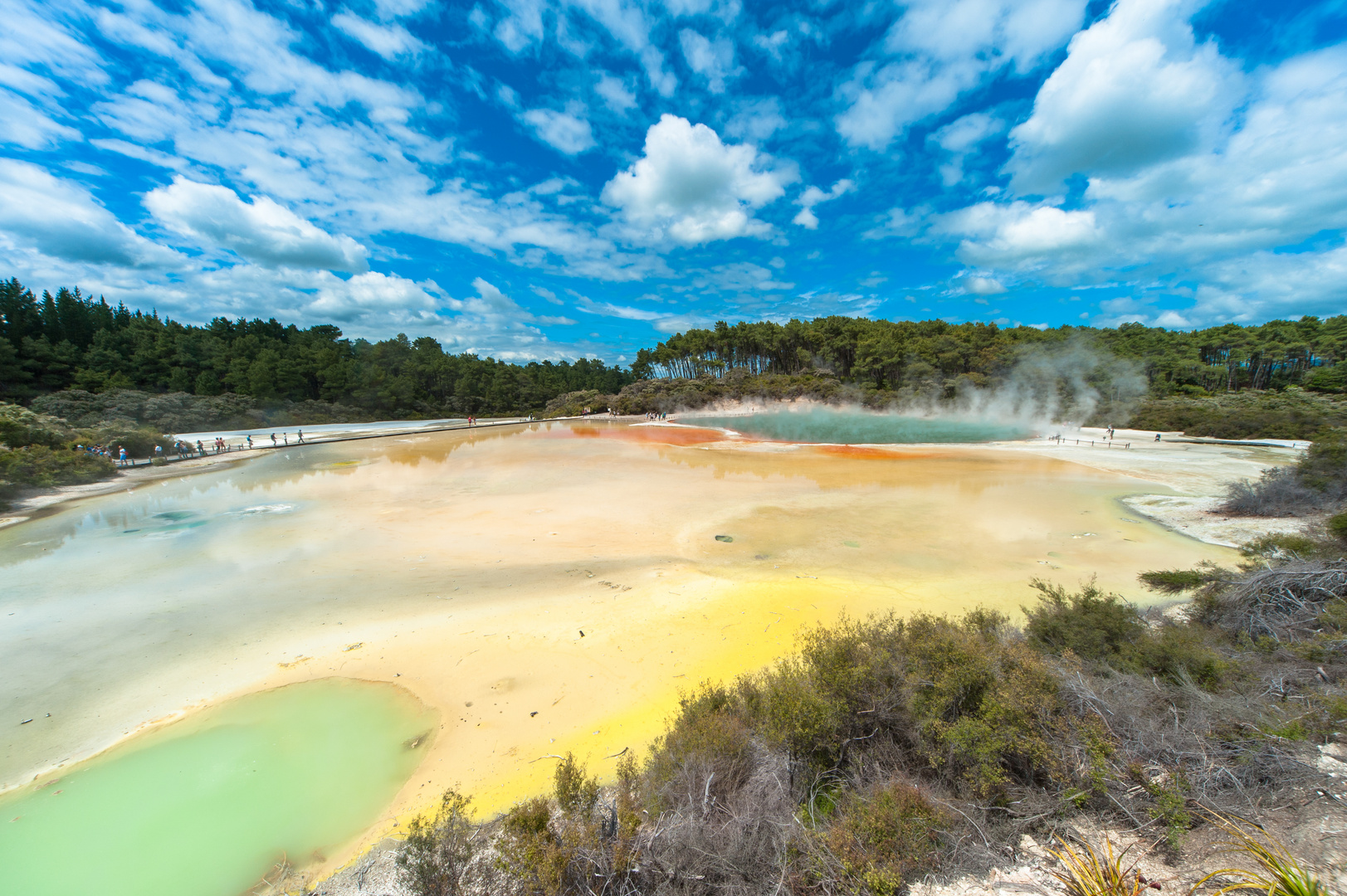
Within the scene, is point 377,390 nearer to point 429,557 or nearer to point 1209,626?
point 429,557

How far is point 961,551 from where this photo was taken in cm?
882

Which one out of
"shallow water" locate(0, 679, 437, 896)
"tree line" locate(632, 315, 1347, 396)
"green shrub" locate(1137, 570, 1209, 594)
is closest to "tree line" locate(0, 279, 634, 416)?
"tree line" locate(632, 315, 1347, 396)

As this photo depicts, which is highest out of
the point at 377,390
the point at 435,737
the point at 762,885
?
the point at 377,390

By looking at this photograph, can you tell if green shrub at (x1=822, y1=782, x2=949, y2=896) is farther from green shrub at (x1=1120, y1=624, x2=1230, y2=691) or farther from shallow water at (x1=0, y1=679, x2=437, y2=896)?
shallow water at (x1=0, y1=679, x2=437, y2=896)

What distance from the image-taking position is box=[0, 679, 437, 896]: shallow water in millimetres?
3191

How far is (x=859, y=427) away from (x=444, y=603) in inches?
1290

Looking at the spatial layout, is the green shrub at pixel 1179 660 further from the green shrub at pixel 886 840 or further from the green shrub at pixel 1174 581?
the green shrub at pixel 1174 581

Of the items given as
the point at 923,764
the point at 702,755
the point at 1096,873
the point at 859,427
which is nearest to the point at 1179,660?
the point at 923,764

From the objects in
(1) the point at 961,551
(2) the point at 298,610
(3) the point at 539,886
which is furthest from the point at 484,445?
(3) the point at 539,886

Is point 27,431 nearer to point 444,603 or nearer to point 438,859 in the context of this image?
point 444,603

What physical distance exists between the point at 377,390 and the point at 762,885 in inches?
2189

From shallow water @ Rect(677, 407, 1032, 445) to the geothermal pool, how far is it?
A: 45.8 feet

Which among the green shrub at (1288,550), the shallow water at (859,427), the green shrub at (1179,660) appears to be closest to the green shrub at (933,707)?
the green shrub at (1179,660)

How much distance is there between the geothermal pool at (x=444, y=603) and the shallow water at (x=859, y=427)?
45.8 ft
